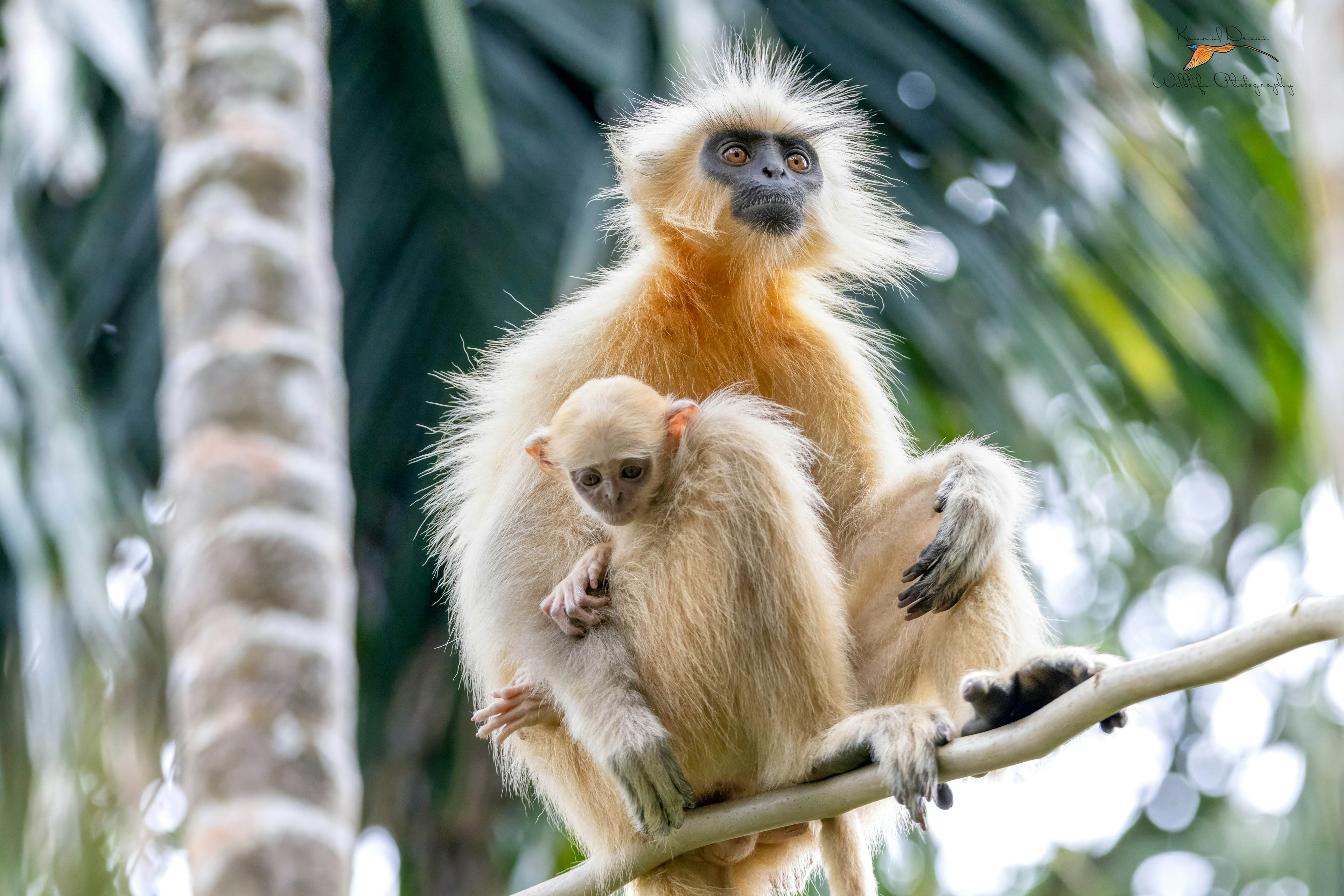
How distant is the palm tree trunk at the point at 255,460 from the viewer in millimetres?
2498

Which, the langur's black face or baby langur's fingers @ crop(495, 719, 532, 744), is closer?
baby langur's fingers @ crop(495, 719, 532, 744)

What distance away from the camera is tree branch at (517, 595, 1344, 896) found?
2316mm

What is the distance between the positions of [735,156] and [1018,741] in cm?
259

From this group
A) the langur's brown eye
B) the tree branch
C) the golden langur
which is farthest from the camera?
the langur's brown eye

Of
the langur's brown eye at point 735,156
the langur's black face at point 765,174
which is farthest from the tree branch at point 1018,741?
the langur's brown eye at point 735,156

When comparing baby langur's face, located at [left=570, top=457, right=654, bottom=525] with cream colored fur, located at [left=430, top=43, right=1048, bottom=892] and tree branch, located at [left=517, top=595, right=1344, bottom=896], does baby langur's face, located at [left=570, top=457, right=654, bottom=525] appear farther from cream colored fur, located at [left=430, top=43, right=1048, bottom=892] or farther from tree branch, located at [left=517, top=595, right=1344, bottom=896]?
tree branch, located at [left=517, top=595, right=1344, bottom=896]

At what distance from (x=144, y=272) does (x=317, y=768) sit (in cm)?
417

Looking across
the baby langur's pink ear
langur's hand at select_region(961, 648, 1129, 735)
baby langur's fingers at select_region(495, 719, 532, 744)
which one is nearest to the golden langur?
langur's hand at select_region(961, 648, 1129, 735)

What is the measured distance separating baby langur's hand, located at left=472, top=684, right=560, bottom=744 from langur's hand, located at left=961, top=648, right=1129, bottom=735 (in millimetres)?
1173

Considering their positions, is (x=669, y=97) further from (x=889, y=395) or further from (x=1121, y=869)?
(x=1121, y=869)

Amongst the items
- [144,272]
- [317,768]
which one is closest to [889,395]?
[317,768]

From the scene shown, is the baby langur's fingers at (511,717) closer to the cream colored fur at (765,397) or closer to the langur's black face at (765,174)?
the cream colored fur at (765,397)

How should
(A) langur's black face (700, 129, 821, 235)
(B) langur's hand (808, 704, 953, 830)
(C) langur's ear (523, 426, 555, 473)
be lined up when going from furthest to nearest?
(A) langur's black face (700, 129, 821, 235) < (C) langur's ear (523, 426, 555, 473) < (B) langur's hand (808, 704, 953, 830)

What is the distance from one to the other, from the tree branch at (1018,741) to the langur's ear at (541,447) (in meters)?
1.06
